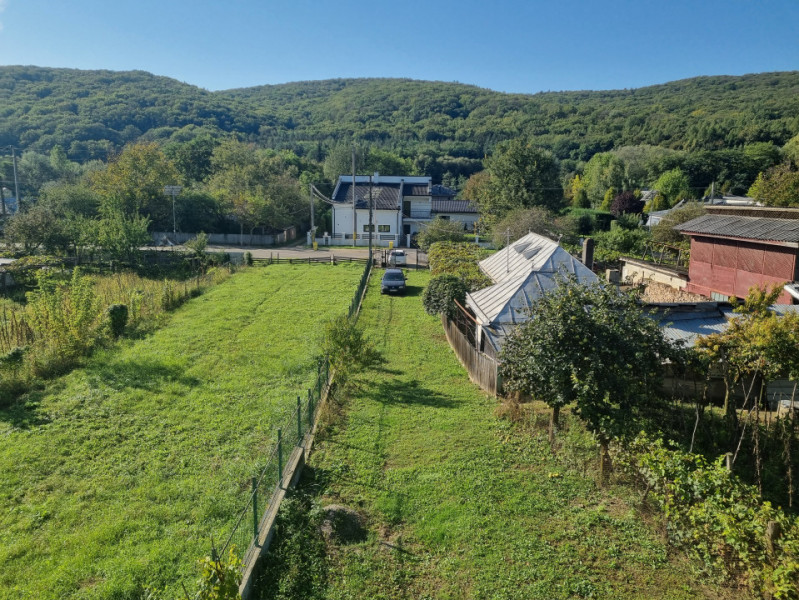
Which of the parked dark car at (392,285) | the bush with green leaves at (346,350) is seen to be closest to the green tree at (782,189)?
the parked dark car at (392,285)

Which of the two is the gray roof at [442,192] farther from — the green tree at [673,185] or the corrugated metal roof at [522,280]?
the corrugated metal roof at [522,280]

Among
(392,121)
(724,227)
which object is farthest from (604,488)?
(392,121)

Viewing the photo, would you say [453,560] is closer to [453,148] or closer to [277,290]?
[277,290]

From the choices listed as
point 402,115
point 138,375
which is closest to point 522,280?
point 138,375

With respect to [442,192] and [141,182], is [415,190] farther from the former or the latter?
[141,182]

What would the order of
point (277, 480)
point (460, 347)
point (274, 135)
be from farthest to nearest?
point (274, 135) → point (460, 347) → point (277, 480)

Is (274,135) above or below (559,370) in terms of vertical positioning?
above

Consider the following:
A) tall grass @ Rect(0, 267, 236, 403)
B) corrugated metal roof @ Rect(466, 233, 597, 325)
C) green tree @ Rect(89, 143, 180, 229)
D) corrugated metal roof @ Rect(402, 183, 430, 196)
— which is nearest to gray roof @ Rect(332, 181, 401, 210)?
corrugated metal roof @ Rect(402, 183, 430, 196)
